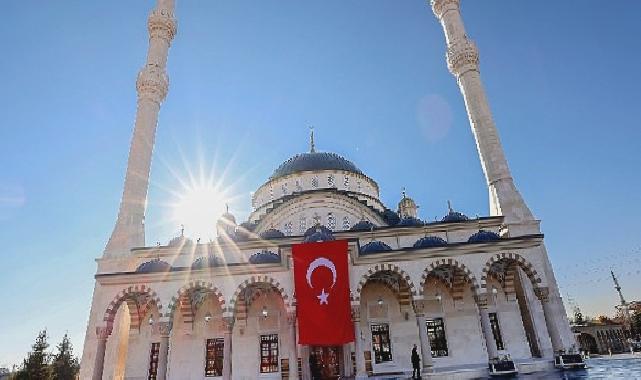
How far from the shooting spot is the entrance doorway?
1705 cm

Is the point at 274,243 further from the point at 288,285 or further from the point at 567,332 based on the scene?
the point at 567,332

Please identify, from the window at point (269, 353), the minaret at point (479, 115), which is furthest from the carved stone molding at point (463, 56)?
the window at point (269, 353)

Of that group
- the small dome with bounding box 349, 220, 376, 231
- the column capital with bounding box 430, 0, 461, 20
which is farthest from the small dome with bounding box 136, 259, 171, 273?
the column capital with bounding box 430, 0, 461, 20

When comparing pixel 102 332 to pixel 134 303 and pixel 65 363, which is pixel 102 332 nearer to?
pixel 134 303

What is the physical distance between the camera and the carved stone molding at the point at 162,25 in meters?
26.9

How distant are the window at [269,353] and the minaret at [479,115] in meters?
13.0

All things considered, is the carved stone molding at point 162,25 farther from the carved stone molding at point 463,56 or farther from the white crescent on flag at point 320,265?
the white crescent on flag at point 320,265

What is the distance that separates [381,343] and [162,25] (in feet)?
79.3

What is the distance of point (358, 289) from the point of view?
16.2 meters

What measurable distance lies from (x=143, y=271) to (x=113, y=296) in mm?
1456

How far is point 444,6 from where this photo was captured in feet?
90.4

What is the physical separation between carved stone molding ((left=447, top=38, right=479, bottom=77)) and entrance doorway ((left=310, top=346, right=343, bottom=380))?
1860 cm

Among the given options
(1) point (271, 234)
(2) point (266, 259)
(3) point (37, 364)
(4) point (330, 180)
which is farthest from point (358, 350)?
(3) point (37, 364)

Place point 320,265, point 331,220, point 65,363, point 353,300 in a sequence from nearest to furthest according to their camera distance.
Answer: point 353,300
point 320,265
point 331,220
point 65,363
